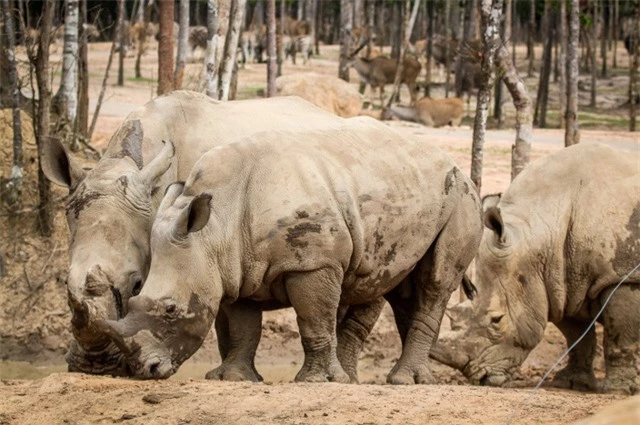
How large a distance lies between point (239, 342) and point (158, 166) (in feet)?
4.11

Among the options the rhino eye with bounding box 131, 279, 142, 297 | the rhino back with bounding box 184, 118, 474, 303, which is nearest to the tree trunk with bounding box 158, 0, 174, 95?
the rhino back with bounding box 184, 118, 474, 303

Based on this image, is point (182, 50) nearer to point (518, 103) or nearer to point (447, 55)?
point (518, 103)

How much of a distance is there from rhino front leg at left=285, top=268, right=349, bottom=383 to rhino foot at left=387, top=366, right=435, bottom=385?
80cm

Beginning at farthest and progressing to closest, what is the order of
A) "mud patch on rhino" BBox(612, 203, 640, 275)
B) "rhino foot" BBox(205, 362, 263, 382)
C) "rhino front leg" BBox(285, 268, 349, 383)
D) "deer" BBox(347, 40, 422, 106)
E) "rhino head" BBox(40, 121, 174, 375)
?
"deer" BBox(347, 40, 422, 106)
"mud patch on rhino" BBox(612, 203, 640, 275)
"rhino foot" BBox(205, 362, 263, 382)
"rhino front leg" BBox(285, 268, 349, 383)
"rhino head" BBox(40, 121, 174, 375)

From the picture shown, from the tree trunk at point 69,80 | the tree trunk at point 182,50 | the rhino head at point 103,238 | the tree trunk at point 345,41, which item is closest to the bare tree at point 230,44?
the tree trunk at point 182,50

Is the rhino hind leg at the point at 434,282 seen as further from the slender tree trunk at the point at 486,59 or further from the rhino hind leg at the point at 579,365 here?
the slender tree trunk at the point at 486,59

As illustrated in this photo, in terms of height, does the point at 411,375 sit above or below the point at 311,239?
below

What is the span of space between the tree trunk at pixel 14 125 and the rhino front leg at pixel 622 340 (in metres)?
6.65

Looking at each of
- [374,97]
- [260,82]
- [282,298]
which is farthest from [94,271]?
[374,97]

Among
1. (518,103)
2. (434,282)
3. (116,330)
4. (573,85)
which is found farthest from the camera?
(573,85)

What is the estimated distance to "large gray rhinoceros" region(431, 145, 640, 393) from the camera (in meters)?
10.4

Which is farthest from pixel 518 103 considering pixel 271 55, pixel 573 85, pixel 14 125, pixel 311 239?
pixel 271 55

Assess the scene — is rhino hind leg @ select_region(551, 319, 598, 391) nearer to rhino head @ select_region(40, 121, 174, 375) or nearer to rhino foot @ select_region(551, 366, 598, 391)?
rhino foot @ select_region(551, 366, 598, 391)

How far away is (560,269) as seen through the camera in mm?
10531
